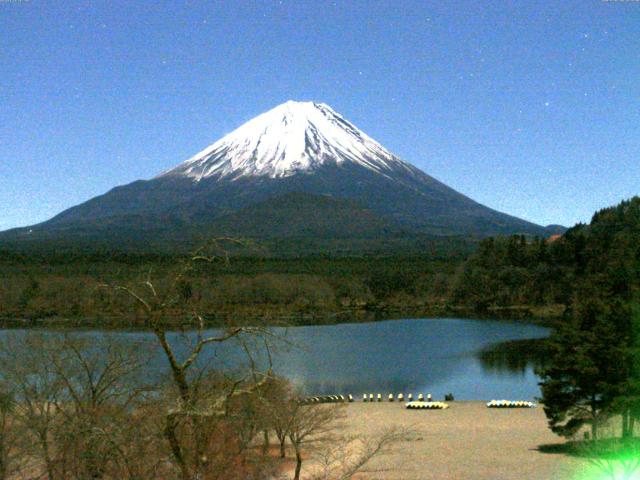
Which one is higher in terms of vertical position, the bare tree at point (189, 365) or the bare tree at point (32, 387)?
the bare tree at point (189, 365)

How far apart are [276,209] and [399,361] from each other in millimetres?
119738

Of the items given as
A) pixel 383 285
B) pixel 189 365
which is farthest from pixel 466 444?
pixel 383 285

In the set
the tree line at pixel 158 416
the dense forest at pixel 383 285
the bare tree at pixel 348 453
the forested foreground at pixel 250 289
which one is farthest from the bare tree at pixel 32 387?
the dense forest at pixel 383 285

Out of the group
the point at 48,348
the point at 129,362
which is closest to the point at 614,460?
the point at 129,362

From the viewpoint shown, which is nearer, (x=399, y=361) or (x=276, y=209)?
(x=399, y=361)

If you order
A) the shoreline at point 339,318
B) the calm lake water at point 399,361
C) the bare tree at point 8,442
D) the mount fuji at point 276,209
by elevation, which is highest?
the mount fuji at point 276,209

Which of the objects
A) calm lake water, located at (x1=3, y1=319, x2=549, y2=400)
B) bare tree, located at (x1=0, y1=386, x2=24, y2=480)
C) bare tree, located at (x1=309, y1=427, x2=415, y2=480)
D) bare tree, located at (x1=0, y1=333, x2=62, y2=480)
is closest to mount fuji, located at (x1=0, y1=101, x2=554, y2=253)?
calm lake water, located at (x1=3, y1=319, x2=549, y2=400)

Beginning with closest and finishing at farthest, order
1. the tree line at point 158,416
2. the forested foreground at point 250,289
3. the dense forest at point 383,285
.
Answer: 1. the tree line at point 158,416
2. the forested foreground at point 250,289
3. the dense forest at point 383,285

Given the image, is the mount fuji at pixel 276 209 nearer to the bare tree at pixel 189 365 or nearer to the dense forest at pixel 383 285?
the dense forest at pixel 383 285

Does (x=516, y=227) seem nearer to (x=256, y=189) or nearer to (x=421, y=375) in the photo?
(x=256, y=189)

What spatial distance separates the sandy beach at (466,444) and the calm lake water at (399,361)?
3.43m

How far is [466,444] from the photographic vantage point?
1919 cm

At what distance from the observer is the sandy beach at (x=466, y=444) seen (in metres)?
16.0

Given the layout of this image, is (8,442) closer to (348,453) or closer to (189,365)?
(189,365)
